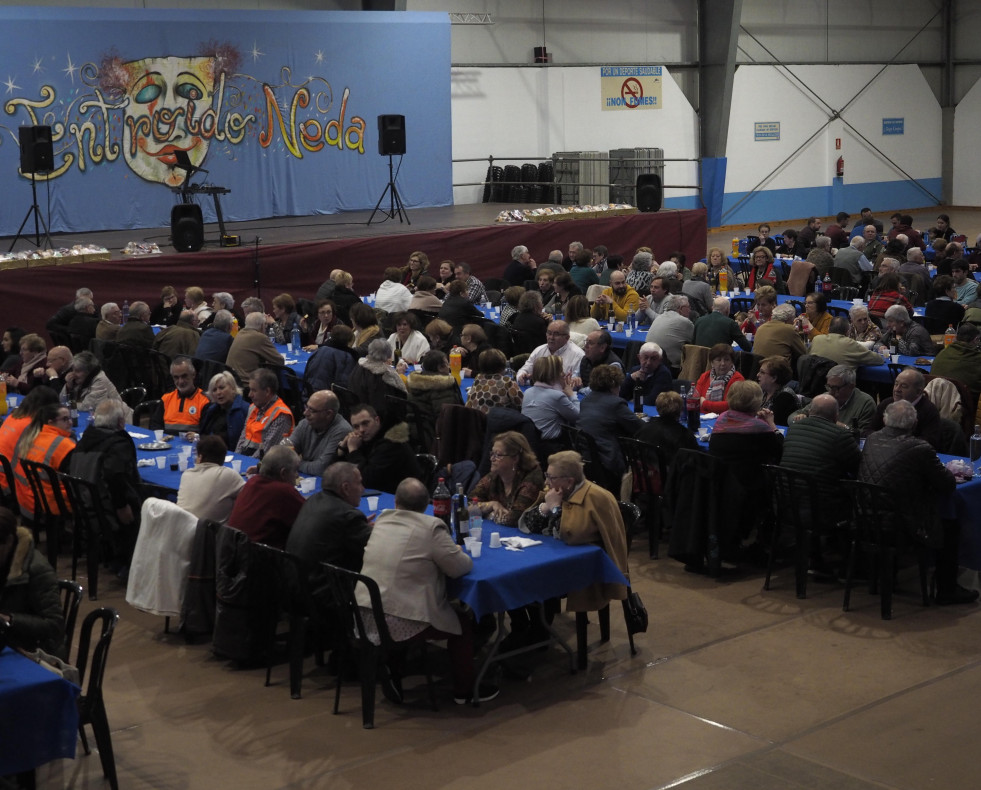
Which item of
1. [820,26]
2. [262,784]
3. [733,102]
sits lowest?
[262,784]

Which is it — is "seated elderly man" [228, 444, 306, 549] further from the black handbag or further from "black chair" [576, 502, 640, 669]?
the black handbag

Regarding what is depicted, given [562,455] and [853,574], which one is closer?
[562,455]

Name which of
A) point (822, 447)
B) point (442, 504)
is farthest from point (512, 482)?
point (822, 447)

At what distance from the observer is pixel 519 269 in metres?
14.5

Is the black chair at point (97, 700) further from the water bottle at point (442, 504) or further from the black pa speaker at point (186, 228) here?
the black pa speaker at point (186, 228)

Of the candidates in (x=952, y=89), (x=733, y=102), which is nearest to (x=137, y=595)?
(x=733, y=102)

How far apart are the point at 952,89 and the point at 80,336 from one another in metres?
24.0

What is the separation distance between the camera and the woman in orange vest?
24.3 feet

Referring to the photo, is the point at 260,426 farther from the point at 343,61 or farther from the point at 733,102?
the point at 733,102

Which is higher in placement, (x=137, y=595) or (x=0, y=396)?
(x=0, y=396)

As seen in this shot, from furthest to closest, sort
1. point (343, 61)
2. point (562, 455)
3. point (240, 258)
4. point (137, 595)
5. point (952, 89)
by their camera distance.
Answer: point (952, 89) → point (343, 61) → point (240, 258) → point (137, 595) → point (562, 455)

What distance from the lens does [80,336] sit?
1172 cm

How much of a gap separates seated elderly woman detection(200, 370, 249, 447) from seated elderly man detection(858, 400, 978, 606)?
156 inches

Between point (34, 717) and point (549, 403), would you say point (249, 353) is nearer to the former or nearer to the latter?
point (549, 403)
